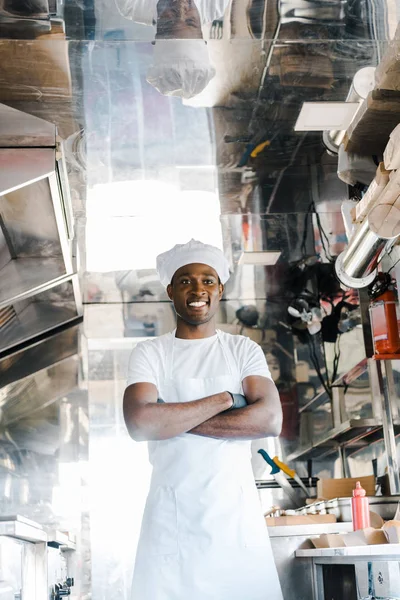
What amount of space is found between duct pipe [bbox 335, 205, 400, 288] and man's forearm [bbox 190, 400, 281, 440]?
2.16 ft

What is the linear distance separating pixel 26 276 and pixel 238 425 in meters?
1.86

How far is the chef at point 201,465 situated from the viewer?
1774mm

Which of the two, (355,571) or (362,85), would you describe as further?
(362,85)

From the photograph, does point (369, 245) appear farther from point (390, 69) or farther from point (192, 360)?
point (192, 360)

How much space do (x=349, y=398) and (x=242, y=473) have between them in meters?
2.79

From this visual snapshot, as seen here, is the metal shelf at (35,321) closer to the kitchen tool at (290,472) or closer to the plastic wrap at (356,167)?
the kitchen tool at (290,472)

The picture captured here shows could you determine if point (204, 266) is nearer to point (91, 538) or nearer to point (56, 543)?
point (56, 543)

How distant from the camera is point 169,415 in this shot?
1844 mm

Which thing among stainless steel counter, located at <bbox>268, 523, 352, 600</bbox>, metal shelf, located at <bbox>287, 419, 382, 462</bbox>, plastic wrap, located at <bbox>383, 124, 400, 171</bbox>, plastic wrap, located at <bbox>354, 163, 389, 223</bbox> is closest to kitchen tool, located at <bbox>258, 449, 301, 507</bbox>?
metal shelf, located at <bbox>287, 419, 382, 462</bbox>

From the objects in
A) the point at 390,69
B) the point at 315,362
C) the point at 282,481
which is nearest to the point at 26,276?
the point at 282,481

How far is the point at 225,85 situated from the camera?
269 cm

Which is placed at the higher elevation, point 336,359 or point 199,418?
point 336,359

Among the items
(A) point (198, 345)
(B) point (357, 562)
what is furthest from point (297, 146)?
(B) point (357, 562)

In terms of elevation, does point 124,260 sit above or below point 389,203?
above
